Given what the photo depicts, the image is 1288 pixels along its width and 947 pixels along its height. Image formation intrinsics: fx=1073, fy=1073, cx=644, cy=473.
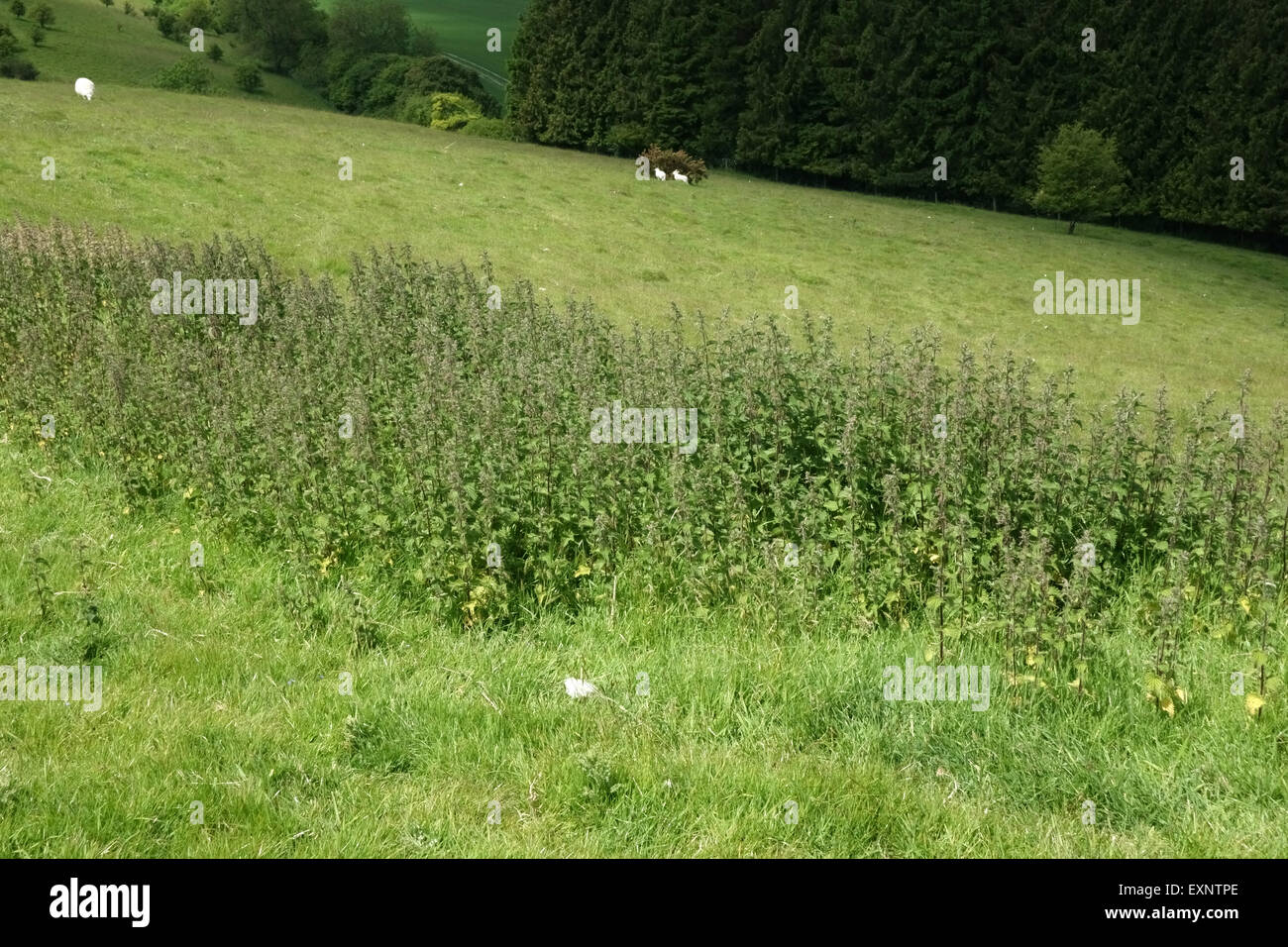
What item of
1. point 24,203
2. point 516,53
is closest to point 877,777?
point 24,203

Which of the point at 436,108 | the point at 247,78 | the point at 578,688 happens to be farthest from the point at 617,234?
the point at 247,78

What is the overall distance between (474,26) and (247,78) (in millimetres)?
52421

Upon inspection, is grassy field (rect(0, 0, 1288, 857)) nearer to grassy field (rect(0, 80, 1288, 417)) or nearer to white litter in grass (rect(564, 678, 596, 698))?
white litter in grass (rect(564, 678, 596, 698))

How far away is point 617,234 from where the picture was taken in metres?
30.3

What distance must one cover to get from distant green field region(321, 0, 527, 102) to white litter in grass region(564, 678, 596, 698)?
11614cm

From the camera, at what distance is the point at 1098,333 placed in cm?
2609

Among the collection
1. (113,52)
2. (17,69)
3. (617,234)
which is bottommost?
(617,234)

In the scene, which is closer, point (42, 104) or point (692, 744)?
point (692, 744)

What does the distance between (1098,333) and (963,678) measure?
2228 centimetres

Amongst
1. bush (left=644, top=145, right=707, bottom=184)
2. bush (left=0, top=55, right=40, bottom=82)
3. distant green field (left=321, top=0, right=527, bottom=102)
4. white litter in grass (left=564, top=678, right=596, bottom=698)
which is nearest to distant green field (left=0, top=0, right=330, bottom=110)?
bush (left=0, top=55, right=40, bottom=82)

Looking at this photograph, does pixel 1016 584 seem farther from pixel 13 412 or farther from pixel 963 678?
pixel 13 412

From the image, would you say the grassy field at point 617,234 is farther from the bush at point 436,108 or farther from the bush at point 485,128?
the bush at point 436,108

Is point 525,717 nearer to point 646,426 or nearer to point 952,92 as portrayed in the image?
point 646,426

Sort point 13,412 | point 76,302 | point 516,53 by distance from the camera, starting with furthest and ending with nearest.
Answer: point 516,53
point 76,302
point 13,412
